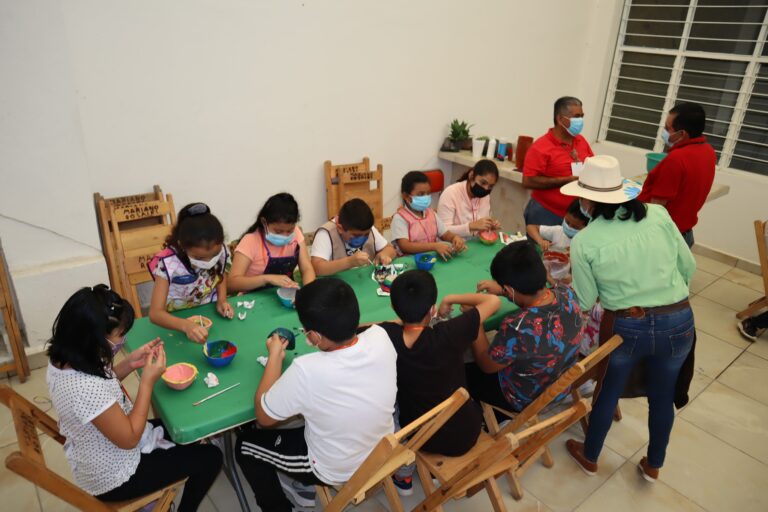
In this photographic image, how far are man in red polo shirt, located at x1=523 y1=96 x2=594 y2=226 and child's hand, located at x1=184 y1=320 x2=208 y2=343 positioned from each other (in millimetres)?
2544

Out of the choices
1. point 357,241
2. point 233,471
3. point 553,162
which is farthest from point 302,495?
point 553,162

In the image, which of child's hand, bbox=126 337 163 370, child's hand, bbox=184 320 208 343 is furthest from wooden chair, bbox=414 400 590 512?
child's hand, bbox=126 337 163 370

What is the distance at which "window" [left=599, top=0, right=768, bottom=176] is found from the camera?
5.01 m

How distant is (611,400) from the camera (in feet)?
8.28

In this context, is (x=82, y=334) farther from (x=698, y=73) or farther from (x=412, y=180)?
(x=698, y=73)

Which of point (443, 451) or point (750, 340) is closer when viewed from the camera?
point (443, 451)

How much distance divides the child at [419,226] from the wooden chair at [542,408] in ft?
3.23

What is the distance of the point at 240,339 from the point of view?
89.4 inches

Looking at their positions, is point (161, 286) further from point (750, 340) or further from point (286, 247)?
point (750, 340)

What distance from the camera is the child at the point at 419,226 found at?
3166mm

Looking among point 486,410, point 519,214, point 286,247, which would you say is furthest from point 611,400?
point 519,214

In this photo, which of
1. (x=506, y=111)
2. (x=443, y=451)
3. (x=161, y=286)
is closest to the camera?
(x=443, y=451)

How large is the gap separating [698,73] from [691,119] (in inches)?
105

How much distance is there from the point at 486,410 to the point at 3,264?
290 cm
